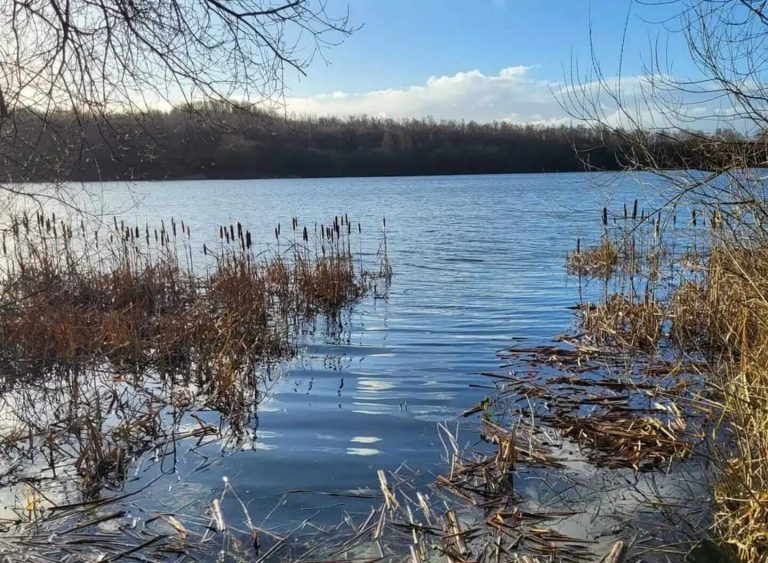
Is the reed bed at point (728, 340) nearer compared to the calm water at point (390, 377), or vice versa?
the reed bed at point (728, 340)

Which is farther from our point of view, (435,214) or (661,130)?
(435,214)

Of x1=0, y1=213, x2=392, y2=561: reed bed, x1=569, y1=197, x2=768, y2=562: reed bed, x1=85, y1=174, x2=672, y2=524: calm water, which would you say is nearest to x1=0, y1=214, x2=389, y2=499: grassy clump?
x1=0, y1=213, x2=392, y2=561: reed bed

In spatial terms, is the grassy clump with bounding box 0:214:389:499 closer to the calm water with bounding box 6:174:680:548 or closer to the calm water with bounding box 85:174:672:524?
the calm water with bounding box 6:174:680:548

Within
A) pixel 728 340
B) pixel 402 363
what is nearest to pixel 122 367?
pixel 402 363

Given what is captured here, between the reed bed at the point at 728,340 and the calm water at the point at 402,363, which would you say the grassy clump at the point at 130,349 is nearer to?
the calm water at the point at 402,363

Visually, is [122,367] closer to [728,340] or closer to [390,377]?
[390,377]

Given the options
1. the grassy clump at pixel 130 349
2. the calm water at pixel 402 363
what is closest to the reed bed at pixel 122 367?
the grassy clump at pixel 130 349

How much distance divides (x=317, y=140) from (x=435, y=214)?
44.3 m

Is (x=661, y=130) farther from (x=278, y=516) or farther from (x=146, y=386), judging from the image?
(x=146, y=386)

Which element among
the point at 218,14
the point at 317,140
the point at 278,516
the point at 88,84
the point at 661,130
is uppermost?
the point at 317,140

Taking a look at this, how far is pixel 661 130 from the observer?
4840 mm

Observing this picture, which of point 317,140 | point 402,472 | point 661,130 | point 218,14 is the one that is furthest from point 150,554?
point 317,140

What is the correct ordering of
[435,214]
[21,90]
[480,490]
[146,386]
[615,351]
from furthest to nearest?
[435,214] < [615,351] < [146,386] < [480,490] < [21,90]

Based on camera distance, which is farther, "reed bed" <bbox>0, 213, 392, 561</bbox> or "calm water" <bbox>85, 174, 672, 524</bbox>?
"calm water" <bbox>85, 174, 672, 524</bbox>
